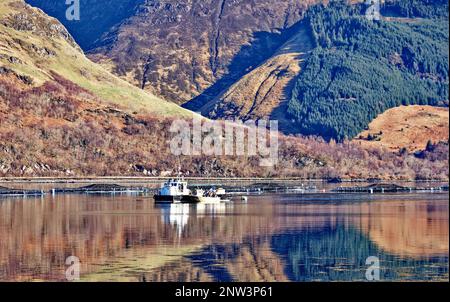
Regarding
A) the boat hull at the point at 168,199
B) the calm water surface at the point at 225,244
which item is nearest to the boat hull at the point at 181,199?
the boat hull at the point at 168,199

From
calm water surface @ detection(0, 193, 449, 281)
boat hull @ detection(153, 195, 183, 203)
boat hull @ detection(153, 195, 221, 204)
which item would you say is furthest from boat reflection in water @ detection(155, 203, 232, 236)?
boat hull @ detection(153, 195, 183, 203)

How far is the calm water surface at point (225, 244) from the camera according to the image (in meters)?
87.9

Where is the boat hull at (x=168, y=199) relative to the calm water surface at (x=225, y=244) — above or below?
above

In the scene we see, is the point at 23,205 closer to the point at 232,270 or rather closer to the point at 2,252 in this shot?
the point at 2,252

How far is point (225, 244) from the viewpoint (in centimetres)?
10888

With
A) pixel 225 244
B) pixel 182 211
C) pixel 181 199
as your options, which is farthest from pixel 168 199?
pixel 225 244

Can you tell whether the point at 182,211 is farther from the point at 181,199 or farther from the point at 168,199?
the point at 181,199

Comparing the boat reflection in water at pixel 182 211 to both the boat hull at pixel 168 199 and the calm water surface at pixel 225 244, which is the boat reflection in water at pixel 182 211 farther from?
the boat hull at pixel 168 199

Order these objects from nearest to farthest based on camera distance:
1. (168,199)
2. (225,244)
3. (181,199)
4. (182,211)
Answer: (225,244), (182,211), (168,199), (181,199)

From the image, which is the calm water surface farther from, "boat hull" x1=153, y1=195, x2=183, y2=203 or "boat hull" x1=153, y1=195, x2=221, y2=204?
"boat hull" x1=153, y1=195, x2=221, y2=204
